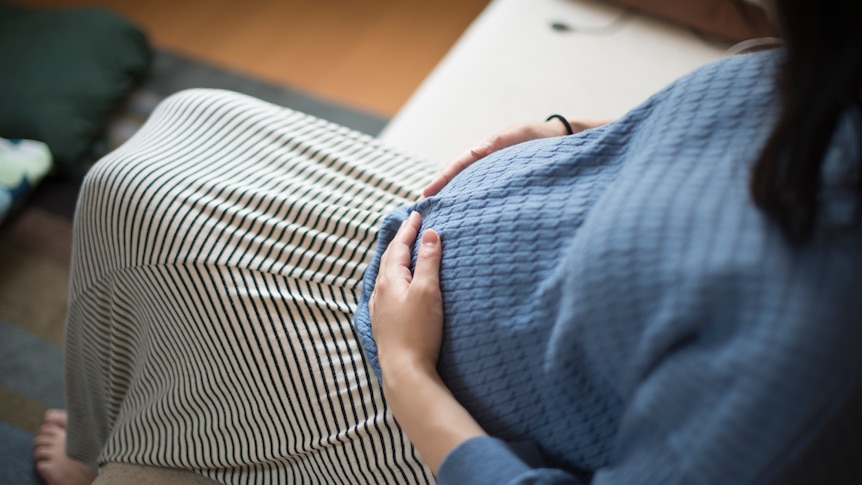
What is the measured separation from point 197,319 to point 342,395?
0.66 feet

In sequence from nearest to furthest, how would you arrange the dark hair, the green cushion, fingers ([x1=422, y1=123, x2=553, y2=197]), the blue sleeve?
the dark hair → the blue sleeve → fingers ([x1=422, y1=123, x2=553, y2=197]) → the green cushion

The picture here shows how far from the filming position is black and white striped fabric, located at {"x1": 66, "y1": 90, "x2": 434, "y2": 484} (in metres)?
0.77

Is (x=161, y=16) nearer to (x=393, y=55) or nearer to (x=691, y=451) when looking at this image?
(x=393, y=55)

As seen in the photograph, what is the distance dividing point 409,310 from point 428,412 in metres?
0.11

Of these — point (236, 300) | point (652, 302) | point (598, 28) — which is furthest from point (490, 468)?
point (598, 28)

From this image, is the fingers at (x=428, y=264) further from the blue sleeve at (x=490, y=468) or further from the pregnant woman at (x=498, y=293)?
the blue sleeve at (x=490, y=468)

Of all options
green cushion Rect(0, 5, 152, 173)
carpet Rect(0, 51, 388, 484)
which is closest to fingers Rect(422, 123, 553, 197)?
carpet Rect(0, 51, 388, 484)

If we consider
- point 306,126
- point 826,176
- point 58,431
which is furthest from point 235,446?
point 826,176

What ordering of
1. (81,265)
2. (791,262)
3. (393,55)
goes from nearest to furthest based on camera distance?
(791,262), (81,265), (393,55)

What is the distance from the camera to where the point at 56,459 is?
1137 millimetres

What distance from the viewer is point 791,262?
483 millimetres

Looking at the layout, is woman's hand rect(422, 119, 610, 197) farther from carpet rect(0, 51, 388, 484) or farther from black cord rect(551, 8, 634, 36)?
carpet rect(0, 51, 388, 484)

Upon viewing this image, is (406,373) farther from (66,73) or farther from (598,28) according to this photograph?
(66,73)

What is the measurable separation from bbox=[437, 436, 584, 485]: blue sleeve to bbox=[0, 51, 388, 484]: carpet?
953mm
